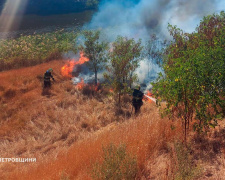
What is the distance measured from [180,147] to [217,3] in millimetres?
25084

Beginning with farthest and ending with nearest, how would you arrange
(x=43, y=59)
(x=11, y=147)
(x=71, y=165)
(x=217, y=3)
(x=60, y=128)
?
(x=217, y=3) → (x=43, y=59) → (x=60, y=128) → (x=11, y=147) → (x=71, y=165)

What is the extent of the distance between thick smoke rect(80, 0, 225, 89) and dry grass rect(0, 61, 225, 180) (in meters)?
5.16

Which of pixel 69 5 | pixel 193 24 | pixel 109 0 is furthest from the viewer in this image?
pixel 69 5

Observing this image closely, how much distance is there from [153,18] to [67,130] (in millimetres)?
23407

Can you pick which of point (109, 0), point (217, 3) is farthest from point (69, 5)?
point (217, 3)

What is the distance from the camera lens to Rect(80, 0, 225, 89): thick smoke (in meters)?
18.2

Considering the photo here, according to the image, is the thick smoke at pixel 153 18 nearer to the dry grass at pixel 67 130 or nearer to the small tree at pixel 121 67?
the small tree at pixel 121 67

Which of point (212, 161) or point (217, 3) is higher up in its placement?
point (217, 3)

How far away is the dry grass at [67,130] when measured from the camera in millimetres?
3973

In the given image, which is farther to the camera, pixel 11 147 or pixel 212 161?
pixel 11 147

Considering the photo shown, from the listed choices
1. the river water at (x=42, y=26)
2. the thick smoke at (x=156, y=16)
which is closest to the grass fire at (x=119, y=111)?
the thick smoke at (x=156, y=16)

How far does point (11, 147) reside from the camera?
22.6 feet

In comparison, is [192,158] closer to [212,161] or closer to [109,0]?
[212,161]

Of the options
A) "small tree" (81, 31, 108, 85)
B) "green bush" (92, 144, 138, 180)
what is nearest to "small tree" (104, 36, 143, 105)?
"small tree" (81, 31, 108, 85)
